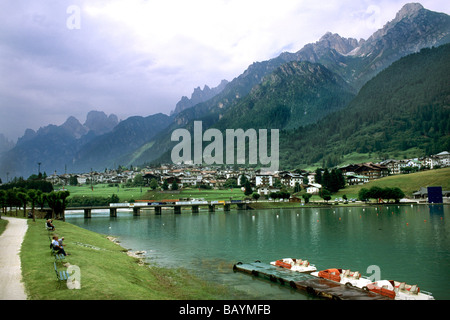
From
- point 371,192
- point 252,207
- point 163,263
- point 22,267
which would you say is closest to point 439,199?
point 371,192

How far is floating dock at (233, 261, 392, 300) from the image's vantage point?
28.3 m

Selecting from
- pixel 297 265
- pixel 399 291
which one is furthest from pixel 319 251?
pixel 399 291

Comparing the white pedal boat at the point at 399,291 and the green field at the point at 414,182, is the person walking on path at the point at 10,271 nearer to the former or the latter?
the white pedal boat at the point at 399,291

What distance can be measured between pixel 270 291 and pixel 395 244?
37648 millimetres

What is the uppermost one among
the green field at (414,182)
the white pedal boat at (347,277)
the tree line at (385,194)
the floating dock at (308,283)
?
the green field at (414,182)

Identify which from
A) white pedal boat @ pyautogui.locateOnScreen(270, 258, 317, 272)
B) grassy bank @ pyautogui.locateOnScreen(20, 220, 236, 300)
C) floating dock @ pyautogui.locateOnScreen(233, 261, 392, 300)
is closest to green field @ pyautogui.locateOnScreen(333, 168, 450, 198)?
white pedal boat @ pyautogui.locateOnScreen(270, 258, 317, 272)

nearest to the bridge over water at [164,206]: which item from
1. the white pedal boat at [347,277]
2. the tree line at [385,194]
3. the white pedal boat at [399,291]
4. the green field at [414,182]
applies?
the tree line at [385,194]

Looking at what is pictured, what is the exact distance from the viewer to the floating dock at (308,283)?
92.7 feet

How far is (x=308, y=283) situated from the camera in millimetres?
32469

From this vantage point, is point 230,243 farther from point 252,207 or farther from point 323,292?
point 252,207

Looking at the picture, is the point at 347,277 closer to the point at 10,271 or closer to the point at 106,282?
the point at 106,282

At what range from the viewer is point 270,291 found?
32500mm

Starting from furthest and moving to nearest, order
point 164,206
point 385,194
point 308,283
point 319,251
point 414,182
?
point 414,182 → point 164,206 → point 385,194 → point 319,251 → point 308,283
